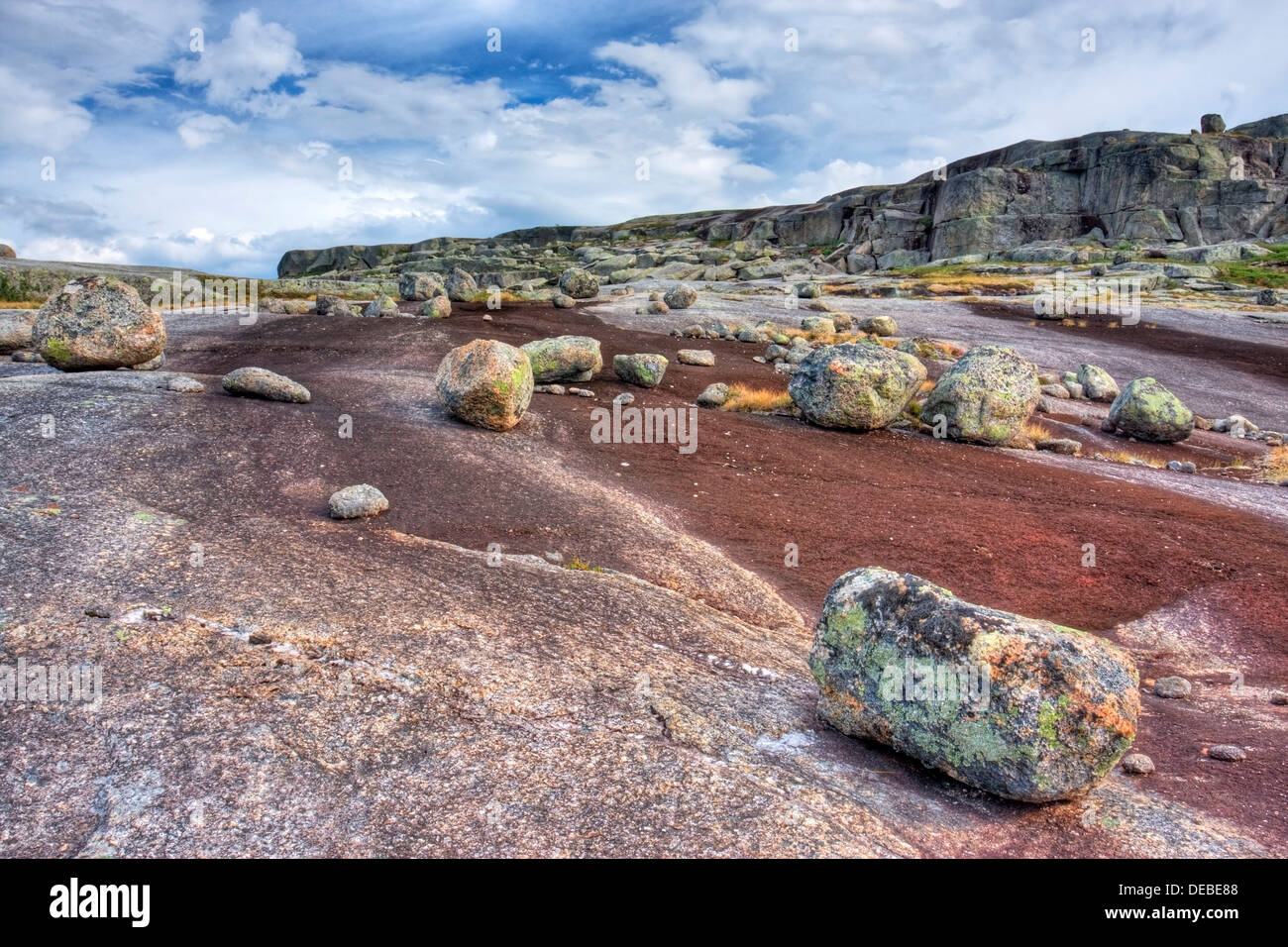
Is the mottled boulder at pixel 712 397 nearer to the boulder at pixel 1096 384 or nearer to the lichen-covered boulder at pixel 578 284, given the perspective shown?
the boulder at pixel 1096 384

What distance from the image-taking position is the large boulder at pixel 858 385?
73.6ft

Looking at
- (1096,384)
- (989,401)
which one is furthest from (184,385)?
(1096,384)

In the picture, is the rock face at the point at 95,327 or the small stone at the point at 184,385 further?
the rock face at the point at 95,327

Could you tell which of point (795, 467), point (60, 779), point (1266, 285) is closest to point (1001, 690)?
point (60, 779)

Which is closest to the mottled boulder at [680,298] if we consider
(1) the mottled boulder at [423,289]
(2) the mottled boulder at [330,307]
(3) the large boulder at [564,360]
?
(1) the mottled boulder at [423,289]

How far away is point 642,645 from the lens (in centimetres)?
890

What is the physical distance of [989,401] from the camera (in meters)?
23.0

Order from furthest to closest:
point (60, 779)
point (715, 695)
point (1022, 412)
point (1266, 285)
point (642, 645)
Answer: point (1266, 285) → point (1022, 412) → point (642, 645) → point (715, 695) → point (60, 779)

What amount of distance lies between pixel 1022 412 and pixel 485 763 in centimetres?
2122

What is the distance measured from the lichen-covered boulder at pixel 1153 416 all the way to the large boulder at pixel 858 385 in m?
8.62

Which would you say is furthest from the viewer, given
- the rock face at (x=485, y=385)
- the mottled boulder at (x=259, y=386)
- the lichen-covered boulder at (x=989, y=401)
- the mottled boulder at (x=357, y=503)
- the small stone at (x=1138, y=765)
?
the lichen-covered boulder at (x=989, y=401)

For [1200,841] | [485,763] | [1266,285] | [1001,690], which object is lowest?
[1200,841]
